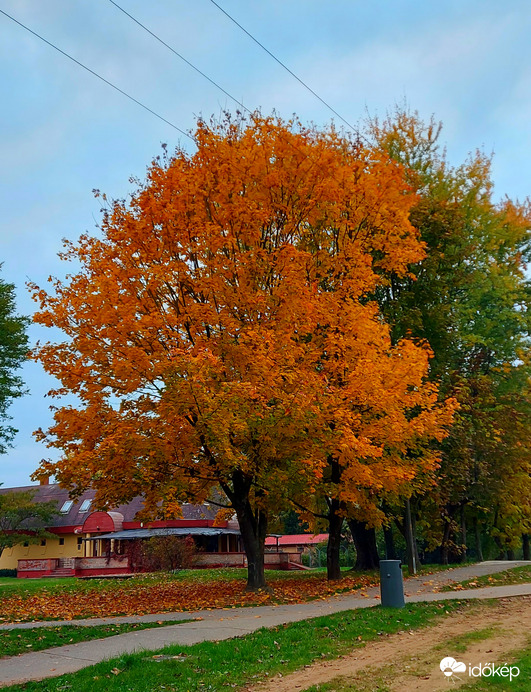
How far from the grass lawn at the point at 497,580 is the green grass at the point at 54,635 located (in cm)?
758

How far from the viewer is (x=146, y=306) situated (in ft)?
45.5

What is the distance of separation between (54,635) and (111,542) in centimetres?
3050

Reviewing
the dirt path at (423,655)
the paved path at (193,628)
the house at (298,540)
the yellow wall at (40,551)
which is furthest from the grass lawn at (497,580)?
the yellow wall at (40,551)

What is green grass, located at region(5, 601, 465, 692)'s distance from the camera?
6.21m

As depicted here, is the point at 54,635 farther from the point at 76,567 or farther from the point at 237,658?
the point at 76,567

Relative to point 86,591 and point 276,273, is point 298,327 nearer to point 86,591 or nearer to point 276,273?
point 276,273

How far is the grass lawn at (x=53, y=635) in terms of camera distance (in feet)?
27.4

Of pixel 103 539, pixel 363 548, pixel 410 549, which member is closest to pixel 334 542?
pixel 410 549

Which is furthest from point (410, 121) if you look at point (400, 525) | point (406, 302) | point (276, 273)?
point (400, 525)

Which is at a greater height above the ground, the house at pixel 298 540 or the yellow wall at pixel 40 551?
the yellow wall at pixel 40 551

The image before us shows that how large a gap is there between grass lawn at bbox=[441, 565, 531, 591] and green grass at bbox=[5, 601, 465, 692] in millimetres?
5286

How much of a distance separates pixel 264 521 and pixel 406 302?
8.94m
